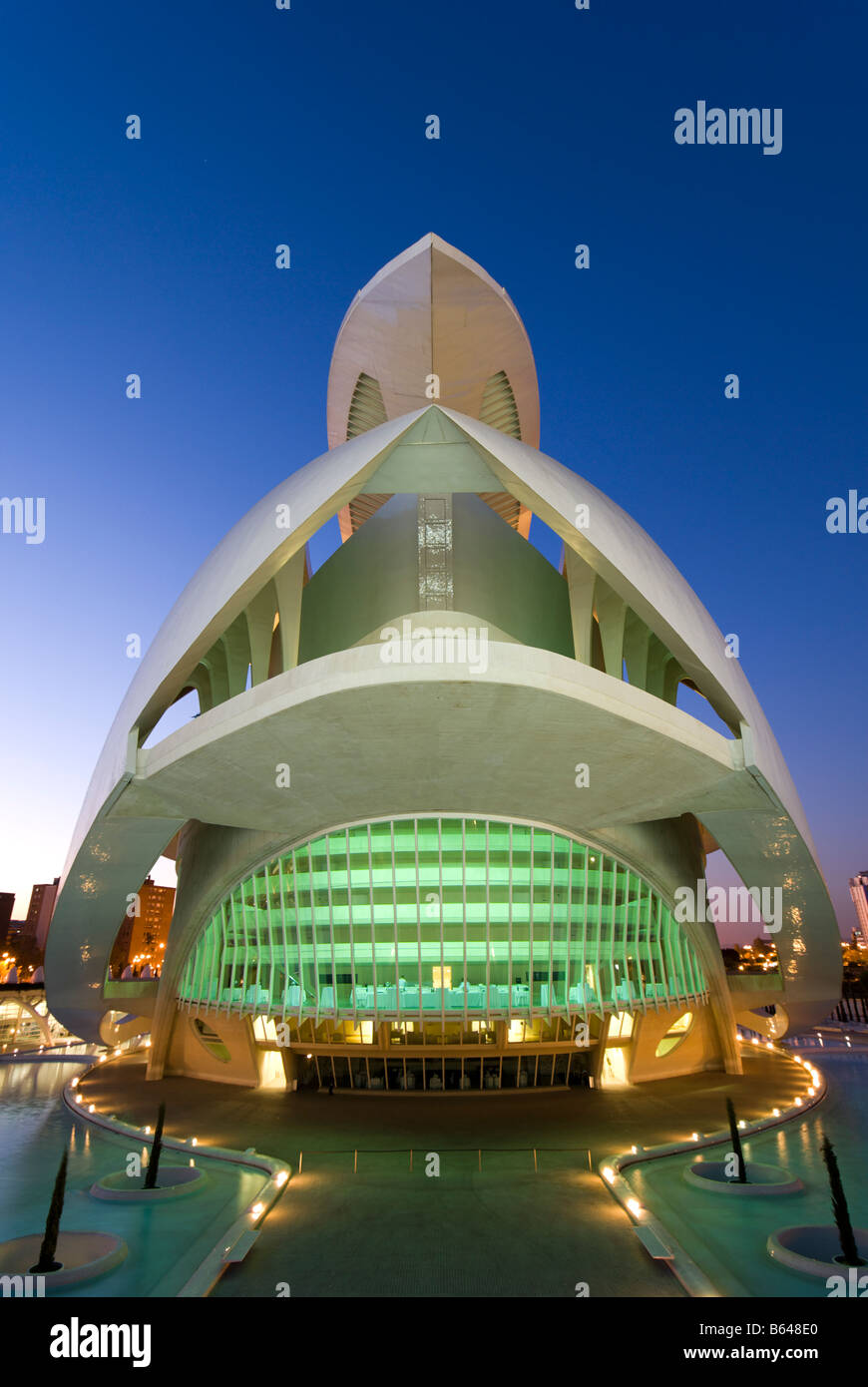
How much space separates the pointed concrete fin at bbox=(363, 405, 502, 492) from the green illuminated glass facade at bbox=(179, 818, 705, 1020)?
30.8ft

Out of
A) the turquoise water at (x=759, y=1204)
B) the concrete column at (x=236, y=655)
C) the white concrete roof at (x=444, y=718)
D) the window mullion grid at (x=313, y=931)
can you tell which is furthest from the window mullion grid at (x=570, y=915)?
the concrete column at (x=236, y=655)

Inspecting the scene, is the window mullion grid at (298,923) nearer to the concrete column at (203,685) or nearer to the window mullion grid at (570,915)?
the concrete column at (203,685)

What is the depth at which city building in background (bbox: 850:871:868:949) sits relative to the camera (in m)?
171

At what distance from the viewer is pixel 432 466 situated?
15.9m

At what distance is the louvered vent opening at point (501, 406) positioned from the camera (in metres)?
27.9

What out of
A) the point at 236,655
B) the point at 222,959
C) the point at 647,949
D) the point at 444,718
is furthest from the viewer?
the point at 222,959

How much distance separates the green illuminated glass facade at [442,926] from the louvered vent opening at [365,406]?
52.1 feet

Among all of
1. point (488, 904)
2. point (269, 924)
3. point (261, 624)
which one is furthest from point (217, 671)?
point (488, 904)

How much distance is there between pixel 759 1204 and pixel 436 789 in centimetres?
939

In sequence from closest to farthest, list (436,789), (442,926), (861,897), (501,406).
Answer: (436,789), (442,926), (501,406), (861,897)

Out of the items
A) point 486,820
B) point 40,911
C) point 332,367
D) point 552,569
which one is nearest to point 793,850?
point 486,820

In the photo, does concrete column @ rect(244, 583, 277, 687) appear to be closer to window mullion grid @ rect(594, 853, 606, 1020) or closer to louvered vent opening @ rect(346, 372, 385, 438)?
window mullion grid @ rect(594, 853, 606, 1020)

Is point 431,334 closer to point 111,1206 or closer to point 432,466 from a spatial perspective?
point 432,466

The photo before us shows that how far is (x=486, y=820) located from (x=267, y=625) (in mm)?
8176
